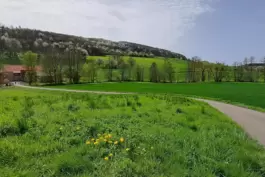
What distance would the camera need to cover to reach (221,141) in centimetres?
778

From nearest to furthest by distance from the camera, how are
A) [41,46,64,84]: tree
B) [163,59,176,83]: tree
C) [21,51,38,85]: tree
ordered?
[21,51,38,85]: tree, [41,46,64,84]: tree, [163,59,176,83]: tree

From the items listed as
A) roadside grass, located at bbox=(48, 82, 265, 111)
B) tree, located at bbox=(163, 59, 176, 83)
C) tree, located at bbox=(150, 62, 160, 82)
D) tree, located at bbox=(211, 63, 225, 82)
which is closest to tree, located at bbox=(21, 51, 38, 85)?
roadside grass, located at bbox=(48, 82, 265, 111)

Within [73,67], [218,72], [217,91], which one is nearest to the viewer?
[217,91]

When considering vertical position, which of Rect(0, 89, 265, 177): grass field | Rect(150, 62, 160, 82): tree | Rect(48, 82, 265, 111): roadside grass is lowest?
Rect(48, 82, 265, 111): roadside grass

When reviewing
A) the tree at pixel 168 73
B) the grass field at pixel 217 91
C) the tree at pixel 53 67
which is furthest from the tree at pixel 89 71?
the tree at pixel 168 73

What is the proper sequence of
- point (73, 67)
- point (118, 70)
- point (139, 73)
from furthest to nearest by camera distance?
1. point (118, 70)
2. point (139, 73)
3. point (73, 67)

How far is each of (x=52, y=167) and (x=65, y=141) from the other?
1627 millimetres

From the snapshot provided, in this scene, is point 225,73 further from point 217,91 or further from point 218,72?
point 217,91

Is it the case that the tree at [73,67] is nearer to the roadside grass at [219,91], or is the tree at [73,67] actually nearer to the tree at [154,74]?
the roadside grass at [219,91]

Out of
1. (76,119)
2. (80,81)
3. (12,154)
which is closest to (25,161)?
(12,154)

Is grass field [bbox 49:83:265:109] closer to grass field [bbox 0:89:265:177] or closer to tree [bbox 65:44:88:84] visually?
tree [bbox 65:44:88:84]

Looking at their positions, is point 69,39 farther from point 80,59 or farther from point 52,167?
point 52,167

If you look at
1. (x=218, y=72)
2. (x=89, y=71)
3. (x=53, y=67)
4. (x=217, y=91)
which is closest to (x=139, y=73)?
(x=89, y=71)

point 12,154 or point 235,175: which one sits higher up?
point 12,154
